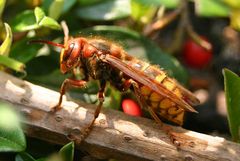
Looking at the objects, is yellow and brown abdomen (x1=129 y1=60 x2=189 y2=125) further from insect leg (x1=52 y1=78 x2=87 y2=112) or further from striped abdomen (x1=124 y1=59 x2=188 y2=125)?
insect leg (x1=52 y1=78 x2=87 y2=112)

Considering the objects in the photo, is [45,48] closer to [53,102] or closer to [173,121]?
[53,102]

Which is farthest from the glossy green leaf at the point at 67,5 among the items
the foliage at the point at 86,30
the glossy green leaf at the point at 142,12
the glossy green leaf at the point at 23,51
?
the glossy green leaf at the point at 142,12

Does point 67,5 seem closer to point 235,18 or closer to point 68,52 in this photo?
point 68,52

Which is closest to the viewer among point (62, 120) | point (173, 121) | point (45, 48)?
point (62, 120)

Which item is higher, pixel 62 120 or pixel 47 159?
pixel 62 120

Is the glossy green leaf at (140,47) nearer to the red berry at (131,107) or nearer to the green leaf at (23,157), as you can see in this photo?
the red berry at (131,107)

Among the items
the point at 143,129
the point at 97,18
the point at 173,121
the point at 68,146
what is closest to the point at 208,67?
the point at 97,18

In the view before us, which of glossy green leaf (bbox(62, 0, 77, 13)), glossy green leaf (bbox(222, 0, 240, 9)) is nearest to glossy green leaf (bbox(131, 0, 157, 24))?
glossy green leaf (bbox(62, 0, 77, 13))
